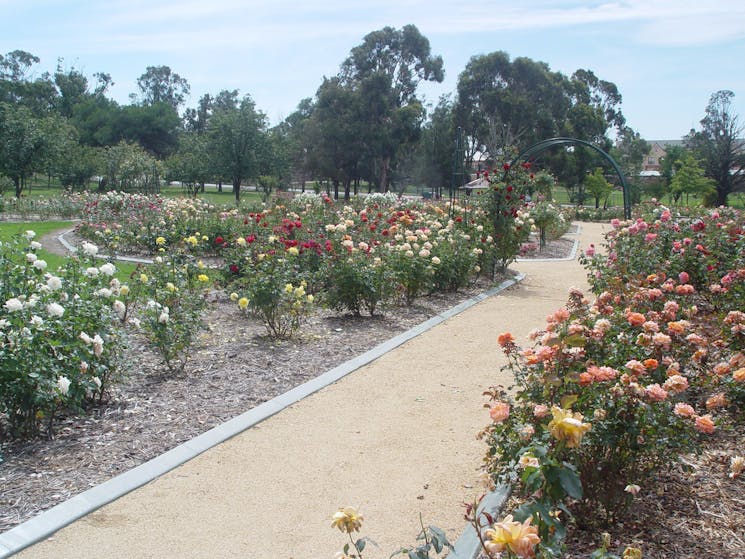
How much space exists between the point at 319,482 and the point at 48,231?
15494 millimetres

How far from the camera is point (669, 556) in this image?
2758 mm

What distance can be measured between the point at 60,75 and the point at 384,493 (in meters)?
73.0

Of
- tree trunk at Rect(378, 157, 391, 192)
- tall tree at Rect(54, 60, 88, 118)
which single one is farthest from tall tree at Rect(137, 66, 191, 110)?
tree trunk at Rect(378, 157, 391, 192)

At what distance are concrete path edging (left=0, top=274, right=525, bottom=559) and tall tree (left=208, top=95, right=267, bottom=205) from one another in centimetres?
2161

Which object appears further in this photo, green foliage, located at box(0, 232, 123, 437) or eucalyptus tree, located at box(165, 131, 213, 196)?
eucalyptus tree, located at box(165, 131, 213, 196)

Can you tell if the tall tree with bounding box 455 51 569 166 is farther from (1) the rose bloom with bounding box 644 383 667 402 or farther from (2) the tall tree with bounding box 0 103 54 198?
(1) the rose bloom with bounding box 644 383 667 402

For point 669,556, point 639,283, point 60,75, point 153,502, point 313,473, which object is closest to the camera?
point 669,556

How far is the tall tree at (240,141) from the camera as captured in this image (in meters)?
25.7

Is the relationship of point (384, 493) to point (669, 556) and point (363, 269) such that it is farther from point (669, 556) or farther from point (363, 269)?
point (363, 269)

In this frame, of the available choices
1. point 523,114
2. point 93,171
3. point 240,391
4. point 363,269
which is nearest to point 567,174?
point 523,114

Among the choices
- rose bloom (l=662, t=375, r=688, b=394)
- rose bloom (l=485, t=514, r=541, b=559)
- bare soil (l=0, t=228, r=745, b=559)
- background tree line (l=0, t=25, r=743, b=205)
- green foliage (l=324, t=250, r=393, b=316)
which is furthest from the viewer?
background tree line (l=0, t=25, r=743, b=205)

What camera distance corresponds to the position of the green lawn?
10.1 metres

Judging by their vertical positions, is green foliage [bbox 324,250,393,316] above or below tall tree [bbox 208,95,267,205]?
below

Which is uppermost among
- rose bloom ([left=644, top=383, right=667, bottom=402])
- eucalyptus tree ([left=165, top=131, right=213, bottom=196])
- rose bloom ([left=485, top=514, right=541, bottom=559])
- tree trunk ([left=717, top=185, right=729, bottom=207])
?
eucalyptus tree ([left=165, top=131, right=213, bottom=196])
